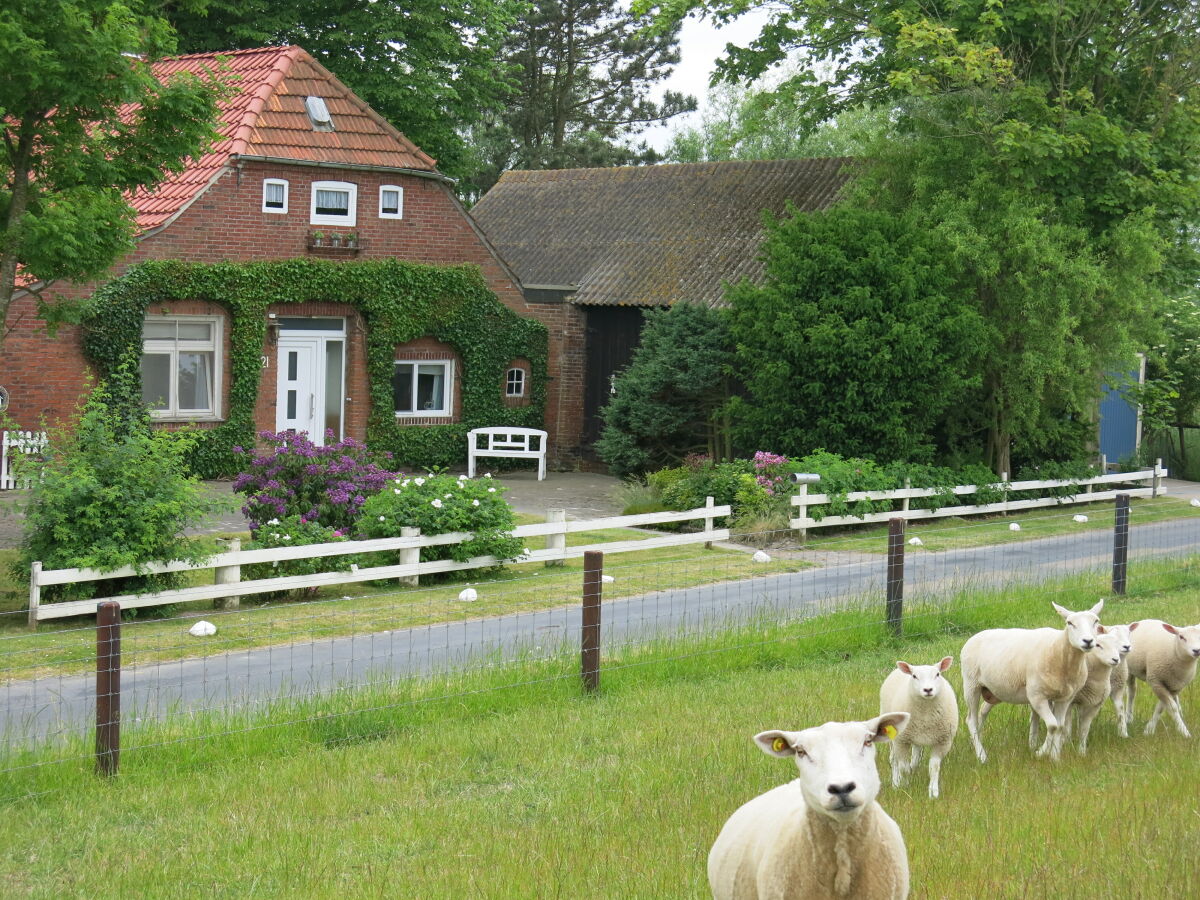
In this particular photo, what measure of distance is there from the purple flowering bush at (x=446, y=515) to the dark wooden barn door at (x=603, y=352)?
47.5 ft

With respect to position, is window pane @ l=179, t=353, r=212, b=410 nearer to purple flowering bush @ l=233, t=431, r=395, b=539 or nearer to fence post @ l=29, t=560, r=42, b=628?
purple flowering bush @ l=233, t=431, r=395, b=539

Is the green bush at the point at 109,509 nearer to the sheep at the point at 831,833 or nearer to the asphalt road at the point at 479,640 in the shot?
the asphalt road at the point at 479,640

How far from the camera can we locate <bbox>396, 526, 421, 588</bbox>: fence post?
59.2 ft

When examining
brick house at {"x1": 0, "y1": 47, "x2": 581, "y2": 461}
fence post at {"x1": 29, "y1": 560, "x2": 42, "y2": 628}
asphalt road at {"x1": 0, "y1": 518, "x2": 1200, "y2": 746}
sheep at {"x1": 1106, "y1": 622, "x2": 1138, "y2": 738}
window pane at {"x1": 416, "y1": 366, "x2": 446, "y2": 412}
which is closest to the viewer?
sheep at {"x1": 1106, "y1": 622, "x2": 1138, "y2": 738}

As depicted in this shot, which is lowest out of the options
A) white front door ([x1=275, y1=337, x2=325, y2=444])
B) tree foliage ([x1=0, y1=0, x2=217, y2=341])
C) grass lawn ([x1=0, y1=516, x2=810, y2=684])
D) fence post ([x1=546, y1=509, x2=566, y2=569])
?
grass lawn ([x1=0, y1=516, x2=810, y2=684])

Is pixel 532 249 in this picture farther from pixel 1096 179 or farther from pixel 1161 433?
pixel 1161 433

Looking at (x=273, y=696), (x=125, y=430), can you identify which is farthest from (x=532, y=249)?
(x=273, y=696)

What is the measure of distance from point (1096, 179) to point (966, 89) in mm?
3493

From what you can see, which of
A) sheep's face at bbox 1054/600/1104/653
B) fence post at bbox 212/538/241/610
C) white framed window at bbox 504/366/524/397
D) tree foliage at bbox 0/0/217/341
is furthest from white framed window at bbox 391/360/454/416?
sheep's face at bbox 1054/600/1104/653

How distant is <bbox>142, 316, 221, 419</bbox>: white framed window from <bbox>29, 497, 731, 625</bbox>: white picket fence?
10511 mm

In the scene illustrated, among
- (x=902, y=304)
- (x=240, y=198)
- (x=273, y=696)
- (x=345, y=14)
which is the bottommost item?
(x=273, y=696)

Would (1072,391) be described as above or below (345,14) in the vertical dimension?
below

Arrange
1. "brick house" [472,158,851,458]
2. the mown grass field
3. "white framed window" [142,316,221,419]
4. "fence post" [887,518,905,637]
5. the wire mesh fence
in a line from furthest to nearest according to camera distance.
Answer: "brick house" [472,158,851,458], "white framed window" [142,316,221,419], "fence post" [887,518,905,637], the wire mesh fence, the mown grass field

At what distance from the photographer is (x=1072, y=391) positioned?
27.4m
